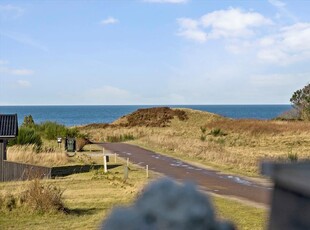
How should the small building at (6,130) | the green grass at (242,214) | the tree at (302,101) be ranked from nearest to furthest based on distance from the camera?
the green grass at (242,214) → the small building at (6,130) → the tree at (302,101)

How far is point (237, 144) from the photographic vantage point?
3900 centimetres

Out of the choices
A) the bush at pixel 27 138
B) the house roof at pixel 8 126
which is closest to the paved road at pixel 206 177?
the bush at pixel 27 138

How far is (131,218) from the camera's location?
149cm

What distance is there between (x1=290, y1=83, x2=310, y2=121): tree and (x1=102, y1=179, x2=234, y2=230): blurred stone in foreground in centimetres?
6450

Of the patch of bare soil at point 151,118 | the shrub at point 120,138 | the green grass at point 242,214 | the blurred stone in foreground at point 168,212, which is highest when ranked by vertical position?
the blurred stone in foreground at point 168,212

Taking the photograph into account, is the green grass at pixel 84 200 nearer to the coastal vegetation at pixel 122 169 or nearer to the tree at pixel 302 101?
the coastal vegetation at pixel 122 169

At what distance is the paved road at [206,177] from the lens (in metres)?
16.6

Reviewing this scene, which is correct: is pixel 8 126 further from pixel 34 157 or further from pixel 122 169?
pixel 122 169

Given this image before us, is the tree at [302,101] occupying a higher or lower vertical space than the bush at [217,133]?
higher

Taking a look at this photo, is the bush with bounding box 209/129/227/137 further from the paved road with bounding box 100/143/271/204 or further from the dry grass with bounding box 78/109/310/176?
the paved road with bounding box 100/143/271/204

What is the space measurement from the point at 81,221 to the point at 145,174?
934cm

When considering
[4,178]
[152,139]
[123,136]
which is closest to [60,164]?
[4,178]

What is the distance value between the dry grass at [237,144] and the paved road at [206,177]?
44.6 inches

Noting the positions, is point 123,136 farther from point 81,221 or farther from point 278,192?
point 278,192
